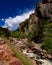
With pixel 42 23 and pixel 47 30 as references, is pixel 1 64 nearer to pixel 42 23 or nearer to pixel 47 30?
pixel 47 30

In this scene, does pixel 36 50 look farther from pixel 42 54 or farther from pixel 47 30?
pixel 47 30

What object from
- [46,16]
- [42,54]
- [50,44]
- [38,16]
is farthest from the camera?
[38,16]

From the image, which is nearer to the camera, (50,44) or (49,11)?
(50,44)

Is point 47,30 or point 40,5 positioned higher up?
point 40,5

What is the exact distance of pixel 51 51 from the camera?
51.0m

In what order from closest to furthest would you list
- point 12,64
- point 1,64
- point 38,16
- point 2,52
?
point 1,64 → point 12,64 → point 2,52 → point 38,16

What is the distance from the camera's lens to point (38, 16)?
368 feet

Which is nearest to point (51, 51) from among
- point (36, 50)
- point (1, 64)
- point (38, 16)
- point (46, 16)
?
point (36, 50)

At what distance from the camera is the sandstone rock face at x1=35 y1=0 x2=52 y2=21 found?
105 m

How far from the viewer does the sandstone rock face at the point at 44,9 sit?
4126 inches

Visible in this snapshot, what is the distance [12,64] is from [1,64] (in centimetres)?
170

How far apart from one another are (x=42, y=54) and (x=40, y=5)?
70990mm

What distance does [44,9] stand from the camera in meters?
108

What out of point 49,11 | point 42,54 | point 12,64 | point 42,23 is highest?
point 49,11
